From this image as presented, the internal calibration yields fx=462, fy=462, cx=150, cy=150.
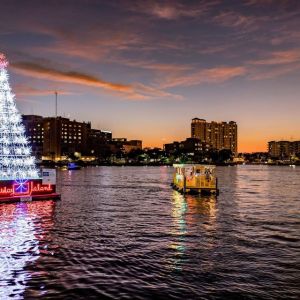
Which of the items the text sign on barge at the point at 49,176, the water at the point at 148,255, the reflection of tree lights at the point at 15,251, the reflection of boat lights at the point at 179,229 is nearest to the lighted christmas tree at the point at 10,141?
the text sign on barge at the point at 49,176

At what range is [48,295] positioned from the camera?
1841 cm

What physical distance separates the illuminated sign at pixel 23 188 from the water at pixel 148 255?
492cm

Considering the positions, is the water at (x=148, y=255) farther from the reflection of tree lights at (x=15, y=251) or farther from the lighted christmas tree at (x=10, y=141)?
the lighted christmas tree at (x=10, y=141)

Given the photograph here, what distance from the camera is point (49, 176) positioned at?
5156cm

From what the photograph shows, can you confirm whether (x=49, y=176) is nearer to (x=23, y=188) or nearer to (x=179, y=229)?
(x=23, y=188)

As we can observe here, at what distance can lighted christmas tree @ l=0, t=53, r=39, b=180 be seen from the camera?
163 ft

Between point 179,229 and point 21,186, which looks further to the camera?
point 21,186

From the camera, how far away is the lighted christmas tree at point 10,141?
49.7m

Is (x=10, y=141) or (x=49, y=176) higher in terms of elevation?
(x=10, y=141)

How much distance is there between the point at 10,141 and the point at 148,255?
3044 cm

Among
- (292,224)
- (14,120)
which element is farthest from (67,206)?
(292,224)

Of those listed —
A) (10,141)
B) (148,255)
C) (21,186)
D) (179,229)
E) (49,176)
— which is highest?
(10,141)

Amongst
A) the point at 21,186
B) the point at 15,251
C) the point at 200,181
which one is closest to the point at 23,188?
the point at 21,186

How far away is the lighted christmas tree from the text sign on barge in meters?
1.32
